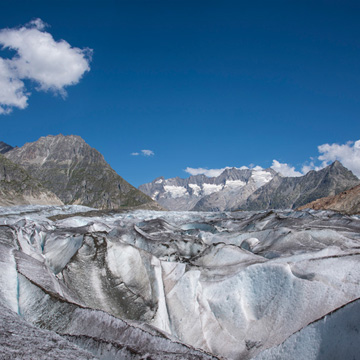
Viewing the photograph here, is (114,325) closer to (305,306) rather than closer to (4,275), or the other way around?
(4,275)

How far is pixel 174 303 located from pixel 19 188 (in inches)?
4990

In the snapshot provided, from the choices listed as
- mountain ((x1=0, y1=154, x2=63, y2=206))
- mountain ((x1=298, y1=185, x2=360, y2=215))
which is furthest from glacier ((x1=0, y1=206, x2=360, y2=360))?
mountain ((x1=0, y1=154, x2=63, y2=206))

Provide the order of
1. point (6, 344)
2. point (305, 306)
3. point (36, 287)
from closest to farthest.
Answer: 1. point (6, 344)
2. point (36, 287)
3. point (305, 306)

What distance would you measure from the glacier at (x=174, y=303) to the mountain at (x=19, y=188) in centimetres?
11124

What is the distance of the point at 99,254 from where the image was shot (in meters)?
7.96

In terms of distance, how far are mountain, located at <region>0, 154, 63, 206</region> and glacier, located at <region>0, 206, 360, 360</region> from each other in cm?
11124

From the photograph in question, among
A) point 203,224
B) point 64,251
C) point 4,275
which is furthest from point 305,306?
point 203,224

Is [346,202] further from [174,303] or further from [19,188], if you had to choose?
[19,188]

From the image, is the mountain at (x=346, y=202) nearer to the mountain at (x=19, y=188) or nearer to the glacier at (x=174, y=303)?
the glacier at (x=174, y=303)

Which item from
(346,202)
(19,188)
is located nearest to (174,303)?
(346,202)

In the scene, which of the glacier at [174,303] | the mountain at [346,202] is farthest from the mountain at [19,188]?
the glacier at [174,303]

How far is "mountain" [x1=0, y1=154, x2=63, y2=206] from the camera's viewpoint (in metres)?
112

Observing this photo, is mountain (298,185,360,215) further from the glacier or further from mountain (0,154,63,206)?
mountain (0,154,63,206)

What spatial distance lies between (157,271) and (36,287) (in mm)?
3085
